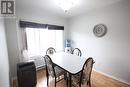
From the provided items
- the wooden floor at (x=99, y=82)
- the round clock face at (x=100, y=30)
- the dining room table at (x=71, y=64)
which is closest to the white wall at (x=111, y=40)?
the round clock face at (x=100, y=30)

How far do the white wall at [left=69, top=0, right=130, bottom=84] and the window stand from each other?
125 centimetres

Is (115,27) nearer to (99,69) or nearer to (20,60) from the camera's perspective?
(99,69)

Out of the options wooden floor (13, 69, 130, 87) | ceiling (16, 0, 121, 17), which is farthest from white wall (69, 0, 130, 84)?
ceiling (16, 0, 121, 17)

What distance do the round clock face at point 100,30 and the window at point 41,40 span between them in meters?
1.72

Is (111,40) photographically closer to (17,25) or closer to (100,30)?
(100,30)

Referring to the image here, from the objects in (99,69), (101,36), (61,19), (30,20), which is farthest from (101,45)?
(30,20)

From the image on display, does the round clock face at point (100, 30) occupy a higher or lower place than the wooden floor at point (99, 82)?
higher

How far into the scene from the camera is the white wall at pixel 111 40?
219 centimetres

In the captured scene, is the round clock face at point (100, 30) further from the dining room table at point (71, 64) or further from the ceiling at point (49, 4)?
the dining room table at point (71, 64)

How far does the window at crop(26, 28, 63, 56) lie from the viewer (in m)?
2.97

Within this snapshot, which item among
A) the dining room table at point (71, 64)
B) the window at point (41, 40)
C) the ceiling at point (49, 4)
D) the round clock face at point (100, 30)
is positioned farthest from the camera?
the window at point (41, 40)

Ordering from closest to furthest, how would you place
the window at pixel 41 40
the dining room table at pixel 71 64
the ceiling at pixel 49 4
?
1. the dining room table at pixel 71 64
2. the ceiling at pixel 49 4
3. the window at pixel 41 40

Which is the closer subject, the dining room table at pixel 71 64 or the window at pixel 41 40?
the dining room table at pixel 71 64

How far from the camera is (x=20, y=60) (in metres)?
2.45
